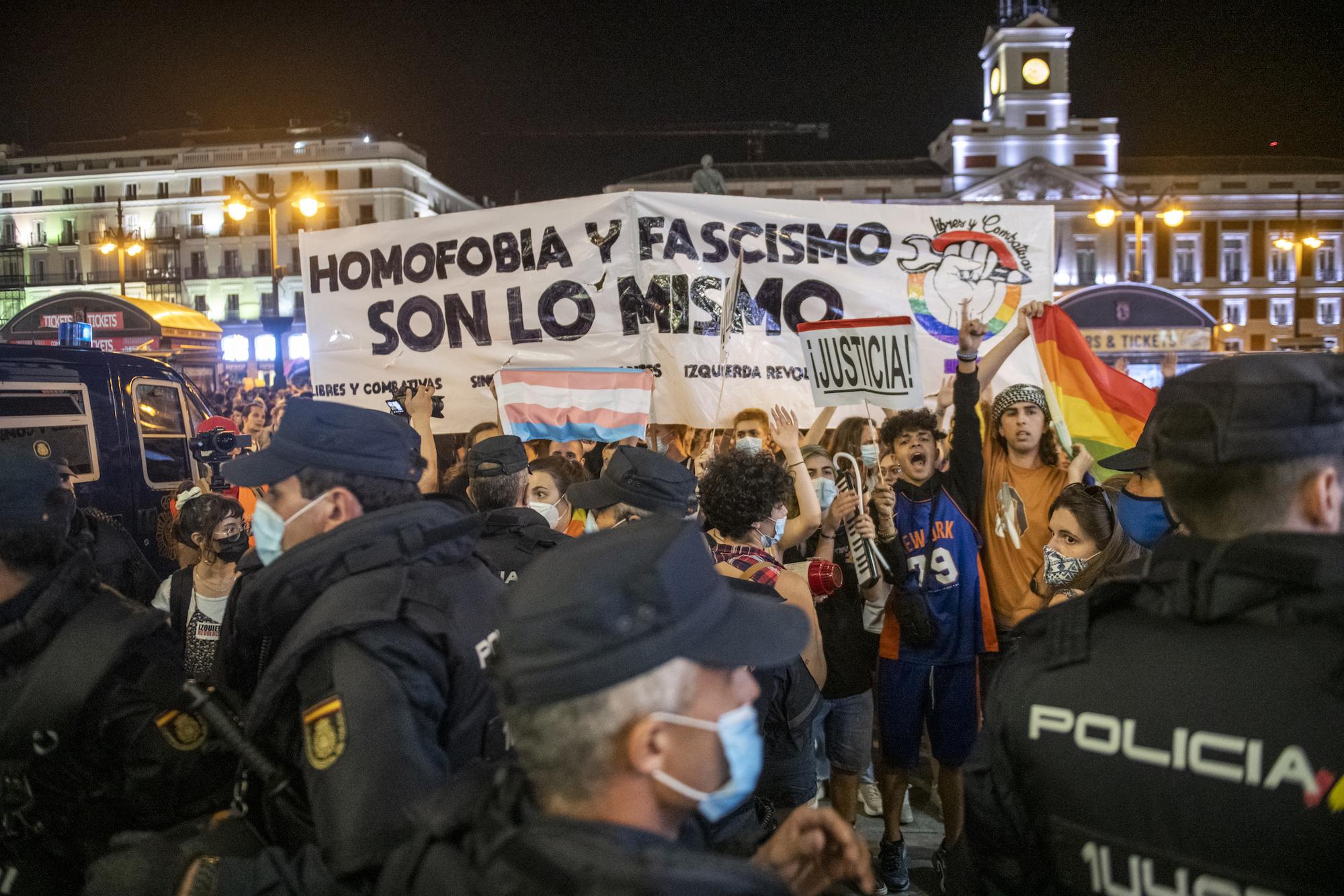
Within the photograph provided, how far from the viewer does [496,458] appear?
Answer: 422cm

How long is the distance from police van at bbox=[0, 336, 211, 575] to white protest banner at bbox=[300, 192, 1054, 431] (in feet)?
7.87

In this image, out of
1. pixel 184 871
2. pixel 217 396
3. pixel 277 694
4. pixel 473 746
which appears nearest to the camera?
pixel 184 871

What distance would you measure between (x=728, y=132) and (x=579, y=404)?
122 metres

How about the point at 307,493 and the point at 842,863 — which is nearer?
the point at 842,863

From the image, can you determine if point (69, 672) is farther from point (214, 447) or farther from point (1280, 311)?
point (1280, 311)

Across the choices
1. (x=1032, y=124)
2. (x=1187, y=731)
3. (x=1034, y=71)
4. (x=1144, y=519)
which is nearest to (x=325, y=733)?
(x=1187, y=731)

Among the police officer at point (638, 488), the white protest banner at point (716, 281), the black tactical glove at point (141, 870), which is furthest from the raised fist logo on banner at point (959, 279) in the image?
the black tactical glove at point (141, 870)

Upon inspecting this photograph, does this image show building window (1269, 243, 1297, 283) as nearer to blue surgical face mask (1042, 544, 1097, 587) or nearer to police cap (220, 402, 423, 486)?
blue surgical face mask (1042, 544, 1097, 587)

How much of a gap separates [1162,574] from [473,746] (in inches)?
58.8

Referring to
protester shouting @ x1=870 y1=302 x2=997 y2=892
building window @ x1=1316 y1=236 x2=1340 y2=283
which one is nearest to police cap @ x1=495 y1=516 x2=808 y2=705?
protester shouting @ x1=870 y1=302 x2=997 y2=892

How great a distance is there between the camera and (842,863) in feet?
5.59

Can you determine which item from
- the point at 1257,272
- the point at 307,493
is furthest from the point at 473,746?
the point at 1257,272

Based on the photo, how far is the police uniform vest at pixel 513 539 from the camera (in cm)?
364

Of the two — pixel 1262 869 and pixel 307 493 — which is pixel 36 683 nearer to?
pixel 307 493
